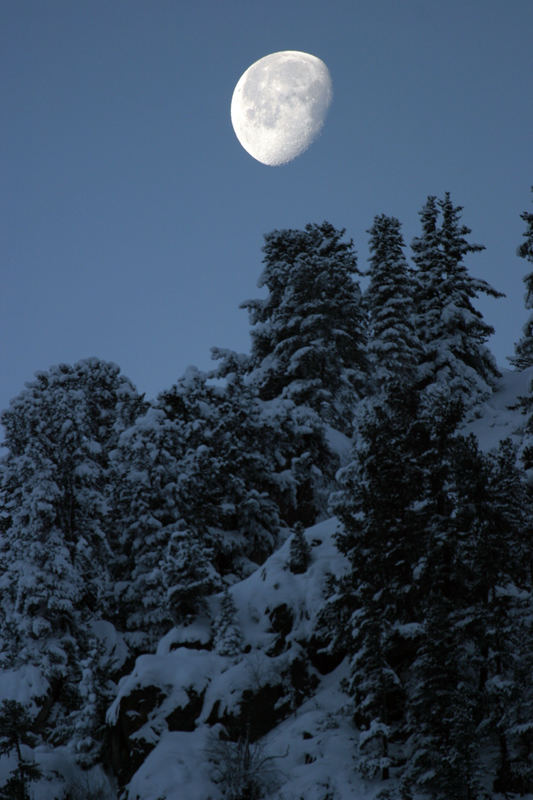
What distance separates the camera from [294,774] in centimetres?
2244

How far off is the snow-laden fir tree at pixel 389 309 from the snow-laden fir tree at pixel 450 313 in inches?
43.8

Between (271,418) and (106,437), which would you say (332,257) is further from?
(106,437)

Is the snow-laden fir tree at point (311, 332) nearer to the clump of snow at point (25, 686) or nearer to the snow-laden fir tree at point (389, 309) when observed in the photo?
the snow-laden fir tree at point (389, 309)

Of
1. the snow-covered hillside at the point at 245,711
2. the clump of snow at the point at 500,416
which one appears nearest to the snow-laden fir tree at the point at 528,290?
the snow-covered hillside at the point at 245,711

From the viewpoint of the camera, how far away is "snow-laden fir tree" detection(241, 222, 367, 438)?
44.8 meters

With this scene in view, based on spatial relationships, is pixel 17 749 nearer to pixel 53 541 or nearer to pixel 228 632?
pixel 228 632

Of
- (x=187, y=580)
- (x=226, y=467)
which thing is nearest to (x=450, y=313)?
(x=226, y=467)

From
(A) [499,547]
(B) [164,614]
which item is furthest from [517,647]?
(B) [164,614]

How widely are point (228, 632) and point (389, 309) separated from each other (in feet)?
77.6

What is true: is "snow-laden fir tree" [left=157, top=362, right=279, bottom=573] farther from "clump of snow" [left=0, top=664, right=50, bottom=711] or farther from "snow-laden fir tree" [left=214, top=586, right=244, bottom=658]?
"clump of snow" [left=0, top=664, right=50, bottom=711]

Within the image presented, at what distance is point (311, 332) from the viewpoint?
151 ft

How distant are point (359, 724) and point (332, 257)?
105 feet

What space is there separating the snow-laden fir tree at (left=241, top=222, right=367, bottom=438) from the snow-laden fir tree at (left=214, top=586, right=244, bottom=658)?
713 inches

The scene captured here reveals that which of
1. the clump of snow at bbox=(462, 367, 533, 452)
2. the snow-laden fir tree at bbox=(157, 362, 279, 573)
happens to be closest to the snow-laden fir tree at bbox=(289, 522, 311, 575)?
the snow-laden fir tree at bbox=(157, 362, 279, 573)
